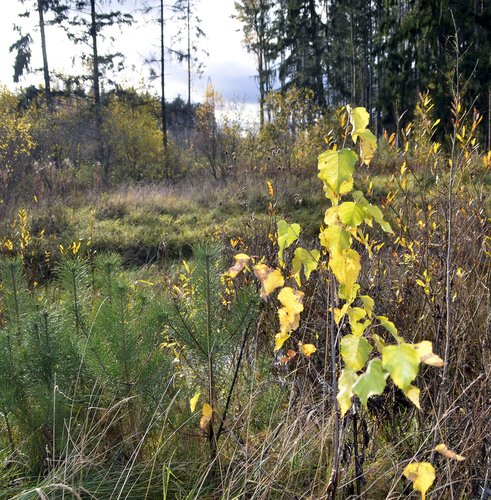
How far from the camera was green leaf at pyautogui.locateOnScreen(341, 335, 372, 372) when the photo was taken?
950 mm

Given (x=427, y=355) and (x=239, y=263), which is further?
(x=239, y=263)

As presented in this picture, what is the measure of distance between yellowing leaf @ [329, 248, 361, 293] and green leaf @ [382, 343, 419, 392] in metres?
0.29

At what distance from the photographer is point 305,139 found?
40.0 ft

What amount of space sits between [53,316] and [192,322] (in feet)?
1.68

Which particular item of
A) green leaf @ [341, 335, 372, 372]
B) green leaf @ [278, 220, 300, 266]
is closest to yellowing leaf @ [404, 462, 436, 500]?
green leaf @ [341, 335, 372, 372]

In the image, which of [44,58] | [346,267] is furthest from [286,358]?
[44,58]

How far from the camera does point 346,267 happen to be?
1061 mm

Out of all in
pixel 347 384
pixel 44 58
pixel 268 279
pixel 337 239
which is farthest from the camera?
pixel 44 58

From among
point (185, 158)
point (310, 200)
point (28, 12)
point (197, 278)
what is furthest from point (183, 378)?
point (28, 12)

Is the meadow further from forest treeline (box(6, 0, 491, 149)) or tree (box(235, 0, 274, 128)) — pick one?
tree (box(235, 0, 274, 128))

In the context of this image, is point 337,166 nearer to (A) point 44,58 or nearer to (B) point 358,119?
(B) point 358,119

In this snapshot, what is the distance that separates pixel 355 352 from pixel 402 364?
0.70 feet

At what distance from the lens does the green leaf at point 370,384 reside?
2.51 ft

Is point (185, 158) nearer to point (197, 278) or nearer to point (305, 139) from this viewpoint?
point (305, 139)
